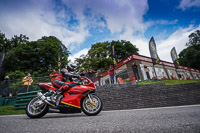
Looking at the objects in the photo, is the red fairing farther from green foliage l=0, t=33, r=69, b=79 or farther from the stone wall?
green foliage l=0, t=33, r=69, b=79

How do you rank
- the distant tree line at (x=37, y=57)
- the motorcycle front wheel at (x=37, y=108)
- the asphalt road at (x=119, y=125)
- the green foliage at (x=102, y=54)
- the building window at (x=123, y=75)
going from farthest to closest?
the green foliage at (x=102, y=54), the distant tree line at (x=37, y=57), the building window at (x=123, y=75), the motorcycle front wheel at (x=37, y=108), the asphalt road at (x=119, y=125)

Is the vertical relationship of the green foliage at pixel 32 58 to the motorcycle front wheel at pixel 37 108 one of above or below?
above

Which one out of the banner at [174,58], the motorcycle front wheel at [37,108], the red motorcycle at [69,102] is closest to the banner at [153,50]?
the banner at [174,58]

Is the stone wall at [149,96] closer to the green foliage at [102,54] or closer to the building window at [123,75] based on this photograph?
A: the building window at [123,75]

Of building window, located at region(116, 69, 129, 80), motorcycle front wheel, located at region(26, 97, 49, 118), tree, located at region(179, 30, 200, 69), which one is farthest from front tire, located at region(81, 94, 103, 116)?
tree, located at region(179, 30, 200, 69)

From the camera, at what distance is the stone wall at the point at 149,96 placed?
6.79m

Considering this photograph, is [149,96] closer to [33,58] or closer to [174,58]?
[174,58]

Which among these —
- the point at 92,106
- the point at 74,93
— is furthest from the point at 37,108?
the point at 92,106

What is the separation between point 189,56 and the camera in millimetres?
45469

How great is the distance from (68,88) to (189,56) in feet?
187

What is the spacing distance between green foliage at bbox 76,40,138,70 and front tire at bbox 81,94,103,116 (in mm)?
29654

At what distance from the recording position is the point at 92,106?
3.56 m

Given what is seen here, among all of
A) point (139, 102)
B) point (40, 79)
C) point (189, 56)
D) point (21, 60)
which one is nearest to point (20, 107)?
point (40, 79)

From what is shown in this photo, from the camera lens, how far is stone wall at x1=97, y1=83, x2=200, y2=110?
679cm
